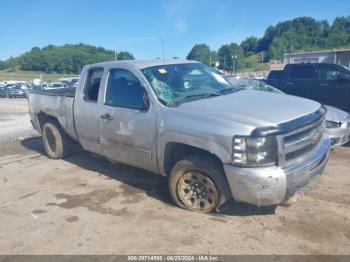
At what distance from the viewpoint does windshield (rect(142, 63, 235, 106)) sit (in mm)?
4496

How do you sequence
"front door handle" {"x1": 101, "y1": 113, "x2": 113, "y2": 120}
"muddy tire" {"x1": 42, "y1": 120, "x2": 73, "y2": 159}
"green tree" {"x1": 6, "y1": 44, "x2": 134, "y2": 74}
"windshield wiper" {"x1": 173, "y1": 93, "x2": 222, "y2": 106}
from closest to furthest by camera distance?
"windshield wiper" {"x1": 173, "y1": 93, "x2": 222, "y2": 106} → "front door handle" {"x1": 101, "y1": 113, "x2": 113, "y2": 120} → "muddy tire" {"x1": 42, "y1": 120, "x2": 73, "y2": 159} → "green tree" {"x1": 6, "y1": 44, "x2": 134, "y2": 74}

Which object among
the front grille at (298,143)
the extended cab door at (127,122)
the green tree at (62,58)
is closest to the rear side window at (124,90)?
the extended cab door at (127,122)

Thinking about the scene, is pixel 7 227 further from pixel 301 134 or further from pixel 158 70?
pixel 301 134

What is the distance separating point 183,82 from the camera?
4.88 metres

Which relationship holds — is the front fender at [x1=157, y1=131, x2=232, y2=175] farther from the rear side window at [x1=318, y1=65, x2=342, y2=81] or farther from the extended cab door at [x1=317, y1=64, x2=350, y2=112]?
the rear side window at [x1=318, y1=65, x2=342, y2=81]

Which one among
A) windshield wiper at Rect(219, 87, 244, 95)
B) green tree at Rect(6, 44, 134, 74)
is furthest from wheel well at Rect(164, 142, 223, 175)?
green tree at Rect(6, 44, 134, 74)

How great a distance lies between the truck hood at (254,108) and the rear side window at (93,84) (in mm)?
1855

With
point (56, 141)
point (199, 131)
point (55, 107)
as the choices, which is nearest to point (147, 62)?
point (199, 131)

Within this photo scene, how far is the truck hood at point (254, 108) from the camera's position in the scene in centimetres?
367

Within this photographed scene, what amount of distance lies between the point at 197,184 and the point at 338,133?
336cm

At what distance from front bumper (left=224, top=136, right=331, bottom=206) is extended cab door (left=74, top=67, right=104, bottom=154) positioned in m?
2.41

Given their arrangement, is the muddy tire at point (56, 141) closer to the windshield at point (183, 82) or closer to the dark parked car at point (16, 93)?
the windshield at point (183, 82)

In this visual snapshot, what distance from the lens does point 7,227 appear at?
4.18 m

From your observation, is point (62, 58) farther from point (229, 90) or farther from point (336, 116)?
point (229, 90)
